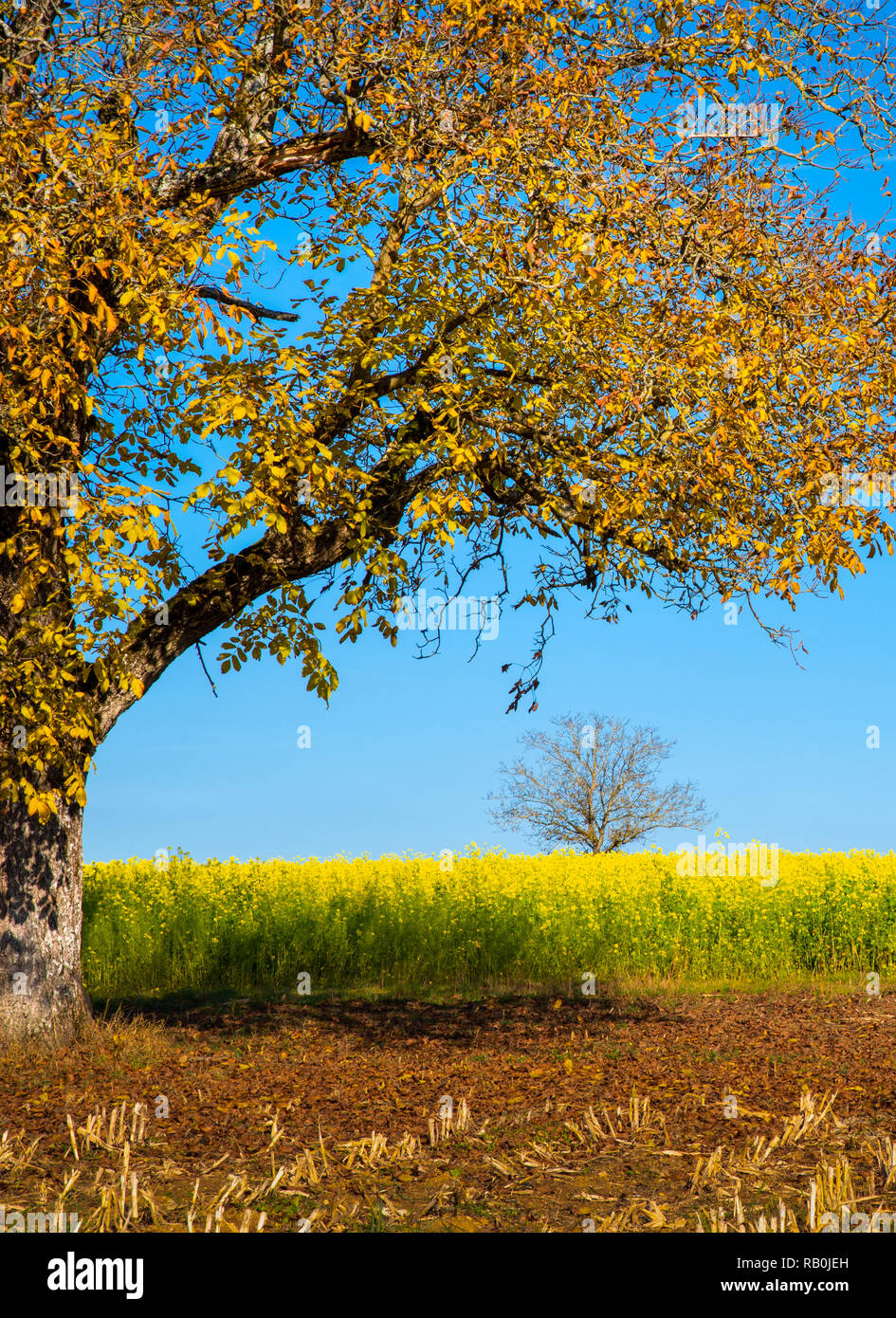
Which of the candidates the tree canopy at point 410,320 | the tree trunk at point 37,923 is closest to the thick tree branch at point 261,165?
the tree canopy at point 410,320

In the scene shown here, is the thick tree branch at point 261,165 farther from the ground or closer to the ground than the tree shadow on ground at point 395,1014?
farther from the ground

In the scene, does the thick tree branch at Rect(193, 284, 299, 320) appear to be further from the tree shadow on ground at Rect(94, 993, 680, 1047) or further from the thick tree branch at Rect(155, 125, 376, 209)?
the tree shadow on ground at Rect(94, 993, 680, 1047)

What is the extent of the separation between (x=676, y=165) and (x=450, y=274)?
238 centimetres

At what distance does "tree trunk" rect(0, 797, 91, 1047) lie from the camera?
10.5 metres

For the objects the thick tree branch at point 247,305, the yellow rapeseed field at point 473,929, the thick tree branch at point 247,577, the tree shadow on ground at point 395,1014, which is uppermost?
the thick tree branch at point 247,305

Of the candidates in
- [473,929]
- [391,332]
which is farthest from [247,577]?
[473,929]

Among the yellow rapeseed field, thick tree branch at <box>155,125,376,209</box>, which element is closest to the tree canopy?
thick tree branch at <box>155,125,376,209</box>

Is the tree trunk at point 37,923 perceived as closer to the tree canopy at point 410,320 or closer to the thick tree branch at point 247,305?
the tree canopy at point 410,320

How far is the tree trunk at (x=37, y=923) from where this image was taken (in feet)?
34.5

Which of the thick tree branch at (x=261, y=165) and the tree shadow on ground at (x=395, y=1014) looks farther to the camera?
the tree shadow on ground at (x=395, y=1014)

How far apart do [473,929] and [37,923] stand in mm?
8622

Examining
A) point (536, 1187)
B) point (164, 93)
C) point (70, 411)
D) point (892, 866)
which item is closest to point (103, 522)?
point (70, 411)

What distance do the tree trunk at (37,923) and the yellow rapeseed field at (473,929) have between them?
5.78 meters

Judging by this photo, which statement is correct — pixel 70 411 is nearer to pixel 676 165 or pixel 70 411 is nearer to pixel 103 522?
pixel 103 522
